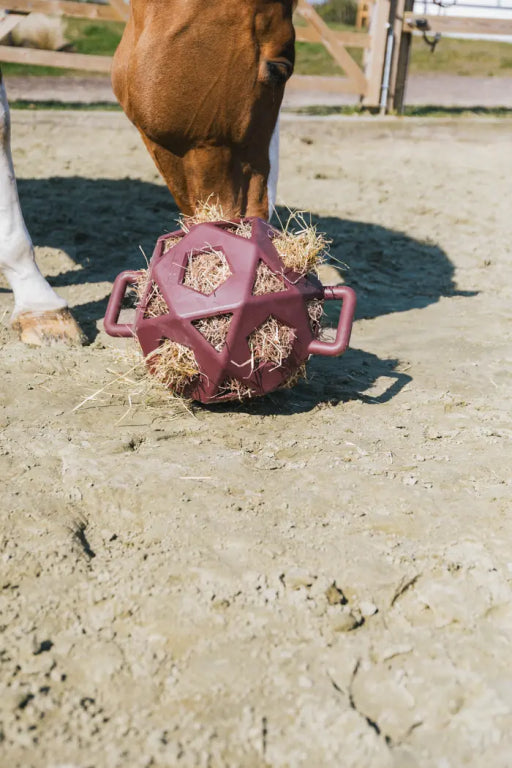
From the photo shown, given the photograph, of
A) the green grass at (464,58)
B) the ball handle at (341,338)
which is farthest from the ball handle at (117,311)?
the green grass at (464,58)

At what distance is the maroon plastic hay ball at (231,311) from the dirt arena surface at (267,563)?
18cm

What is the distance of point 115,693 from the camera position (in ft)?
4.59

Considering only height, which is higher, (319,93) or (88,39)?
(88,39)

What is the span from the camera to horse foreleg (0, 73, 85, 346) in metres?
3.13

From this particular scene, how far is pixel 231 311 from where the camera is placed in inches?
91.3

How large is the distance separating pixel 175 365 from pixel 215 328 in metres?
0.17

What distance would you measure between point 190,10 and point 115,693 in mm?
2238

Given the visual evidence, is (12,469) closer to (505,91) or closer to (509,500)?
(509,500)

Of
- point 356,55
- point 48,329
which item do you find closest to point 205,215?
point 48,329

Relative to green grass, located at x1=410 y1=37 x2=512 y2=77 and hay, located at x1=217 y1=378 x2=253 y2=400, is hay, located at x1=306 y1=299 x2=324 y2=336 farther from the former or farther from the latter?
green grass, located at x1=410 y1=37 x2=512 y2=77

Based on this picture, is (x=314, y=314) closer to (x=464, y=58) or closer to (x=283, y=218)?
(x=283, y=218)

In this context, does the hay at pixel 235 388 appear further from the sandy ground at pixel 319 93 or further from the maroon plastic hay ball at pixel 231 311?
the sandy ground at pixel 319 93

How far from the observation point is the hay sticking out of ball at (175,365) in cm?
241

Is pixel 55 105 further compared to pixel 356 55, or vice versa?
pixel 356 55
